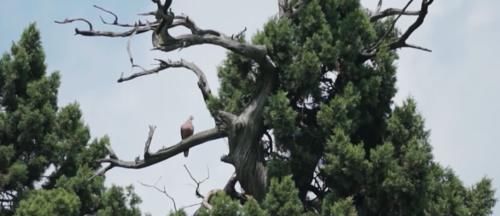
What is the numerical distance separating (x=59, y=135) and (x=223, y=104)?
6.77 feet

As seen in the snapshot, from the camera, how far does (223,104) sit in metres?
10.9

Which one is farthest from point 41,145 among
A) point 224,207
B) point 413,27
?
point 413,27

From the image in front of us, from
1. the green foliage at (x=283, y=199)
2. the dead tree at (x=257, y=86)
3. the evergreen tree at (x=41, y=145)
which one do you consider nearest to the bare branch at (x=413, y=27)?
the dead tree at (x=257, y=86)

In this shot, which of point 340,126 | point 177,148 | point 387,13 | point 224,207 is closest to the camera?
point 224,207

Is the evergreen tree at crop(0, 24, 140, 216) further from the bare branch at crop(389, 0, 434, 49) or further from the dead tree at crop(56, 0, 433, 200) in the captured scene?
the bare branch at crop(389, 0, 434, 49)

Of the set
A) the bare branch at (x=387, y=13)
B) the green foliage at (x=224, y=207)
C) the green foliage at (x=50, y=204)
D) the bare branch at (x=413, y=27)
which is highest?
the bare branch at (x=387, y=13)

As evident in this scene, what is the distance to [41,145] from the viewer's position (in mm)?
12055

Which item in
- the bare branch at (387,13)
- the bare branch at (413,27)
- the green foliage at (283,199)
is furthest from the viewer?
the bare branch at (387,13)

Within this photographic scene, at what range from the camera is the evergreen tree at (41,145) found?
456 inches

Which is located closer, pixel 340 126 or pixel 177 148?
pixel 340 126

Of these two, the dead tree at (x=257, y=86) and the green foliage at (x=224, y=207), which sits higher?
the dead tree at (x=257, y=86)

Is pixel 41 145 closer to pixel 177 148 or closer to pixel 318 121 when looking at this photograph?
pixel 177 148

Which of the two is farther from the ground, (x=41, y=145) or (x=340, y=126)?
(x=41, y=145)

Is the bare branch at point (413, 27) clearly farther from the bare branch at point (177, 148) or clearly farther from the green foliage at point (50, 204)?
the green foliage at point (50, 204)
